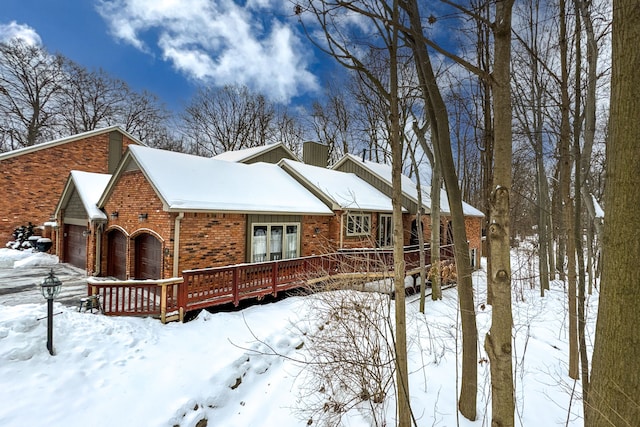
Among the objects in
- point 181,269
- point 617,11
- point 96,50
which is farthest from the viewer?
point 96,50

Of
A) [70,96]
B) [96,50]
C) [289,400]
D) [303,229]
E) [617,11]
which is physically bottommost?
[289,400]

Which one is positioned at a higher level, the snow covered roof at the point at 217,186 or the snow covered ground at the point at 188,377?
the snow covered roof at the point at 217,186

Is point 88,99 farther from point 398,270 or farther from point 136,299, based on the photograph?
point 398,270

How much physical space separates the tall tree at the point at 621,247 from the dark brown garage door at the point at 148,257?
9.42m

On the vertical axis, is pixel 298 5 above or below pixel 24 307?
above

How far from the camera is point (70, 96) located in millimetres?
23109

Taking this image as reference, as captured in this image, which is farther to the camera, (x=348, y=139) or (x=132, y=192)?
(x=348, y=139)

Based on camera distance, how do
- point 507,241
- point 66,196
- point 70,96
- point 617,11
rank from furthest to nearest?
point 70,96 < point 66,196 < point 507,241 < point 617,11

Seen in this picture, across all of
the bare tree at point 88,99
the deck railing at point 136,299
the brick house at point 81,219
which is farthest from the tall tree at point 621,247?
the bare tree at point 88,99

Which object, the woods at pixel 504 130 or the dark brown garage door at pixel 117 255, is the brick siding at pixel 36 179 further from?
the woods at pixel 504 130

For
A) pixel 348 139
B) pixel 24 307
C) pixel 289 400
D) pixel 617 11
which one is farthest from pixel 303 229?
pixel 348 139

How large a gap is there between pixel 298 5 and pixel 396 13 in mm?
1122

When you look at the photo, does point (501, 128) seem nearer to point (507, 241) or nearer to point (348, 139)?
point (507, 241)

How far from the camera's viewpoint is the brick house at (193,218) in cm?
825
